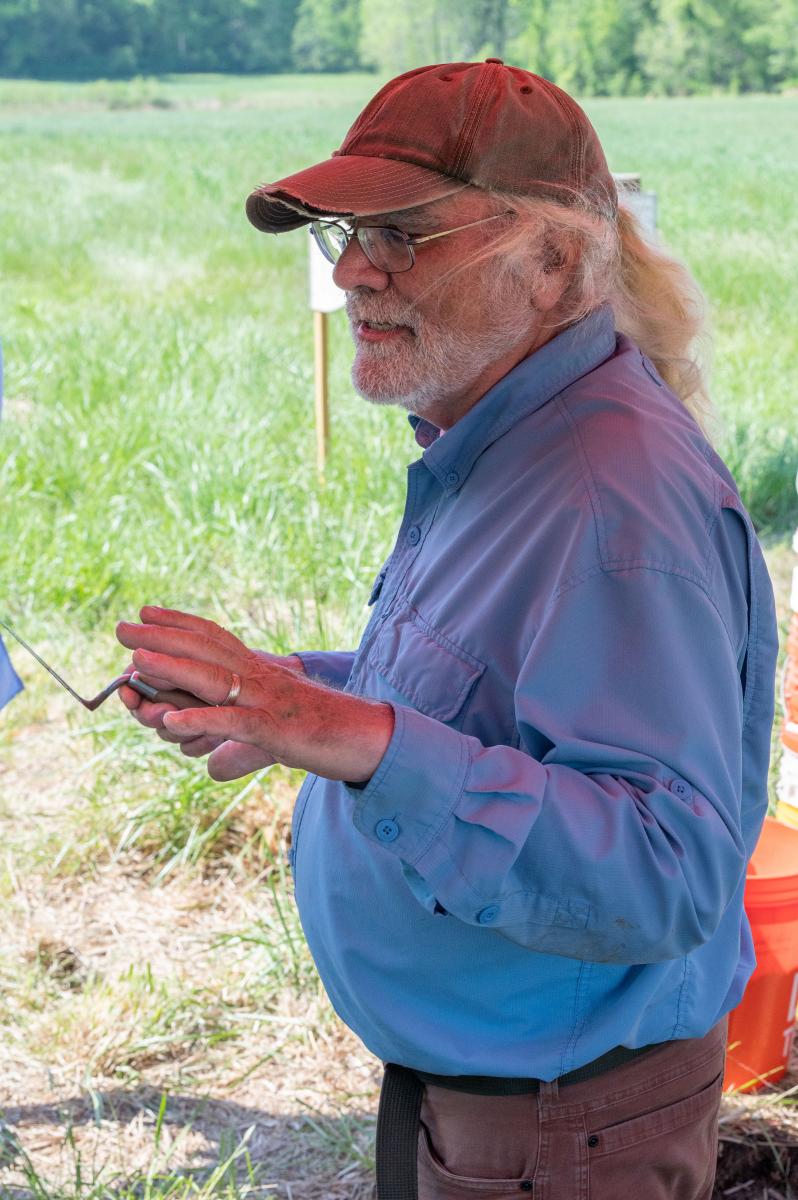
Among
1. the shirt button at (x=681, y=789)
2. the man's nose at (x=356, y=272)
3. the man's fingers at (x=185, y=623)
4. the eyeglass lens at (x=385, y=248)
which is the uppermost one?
the eyeglass lens at (x=385, y=248)

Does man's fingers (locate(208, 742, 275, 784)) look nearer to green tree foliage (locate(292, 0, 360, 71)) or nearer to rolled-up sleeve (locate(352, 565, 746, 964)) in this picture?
rolled-up sleeve (locate(352, 565, 746, 964))

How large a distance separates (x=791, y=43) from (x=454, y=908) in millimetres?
9248

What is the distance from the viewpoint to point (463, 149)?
4.50 feet

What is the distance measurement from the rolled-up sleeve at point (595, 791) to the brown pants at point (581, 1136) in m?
0.33

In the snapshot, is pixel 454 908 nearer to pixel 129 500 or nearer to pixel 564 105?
pixel 564 105

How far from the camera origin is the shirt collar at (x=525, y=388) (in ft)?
4.62

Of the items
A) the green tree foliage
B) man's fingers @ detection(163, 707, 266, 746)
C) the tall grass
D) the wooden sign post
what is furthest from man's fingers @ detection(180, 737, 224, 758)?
the green tree foliage

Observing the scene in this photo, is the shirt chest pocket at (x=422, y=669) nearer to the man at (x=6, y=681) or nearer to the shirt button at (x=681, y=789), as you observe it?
the shirt button at (x=681, y=789)

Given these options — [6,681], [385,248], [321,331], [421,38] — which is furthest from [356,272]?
[421,38]

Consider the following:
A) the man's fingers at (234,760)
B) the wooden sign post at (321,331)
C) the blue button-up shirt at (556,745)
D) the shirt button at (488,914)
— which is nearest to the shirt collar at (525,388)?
the blue button-up shirt at (556,745)

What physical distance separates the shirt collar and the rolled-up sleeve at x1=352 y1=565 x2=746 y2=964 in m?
0.31

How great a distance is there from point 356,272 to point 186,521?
3.53m

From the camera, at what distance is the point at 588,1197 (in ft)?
4.67

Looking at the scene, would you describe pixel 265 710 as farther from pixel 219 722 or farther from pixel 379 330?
pixel 379 330
